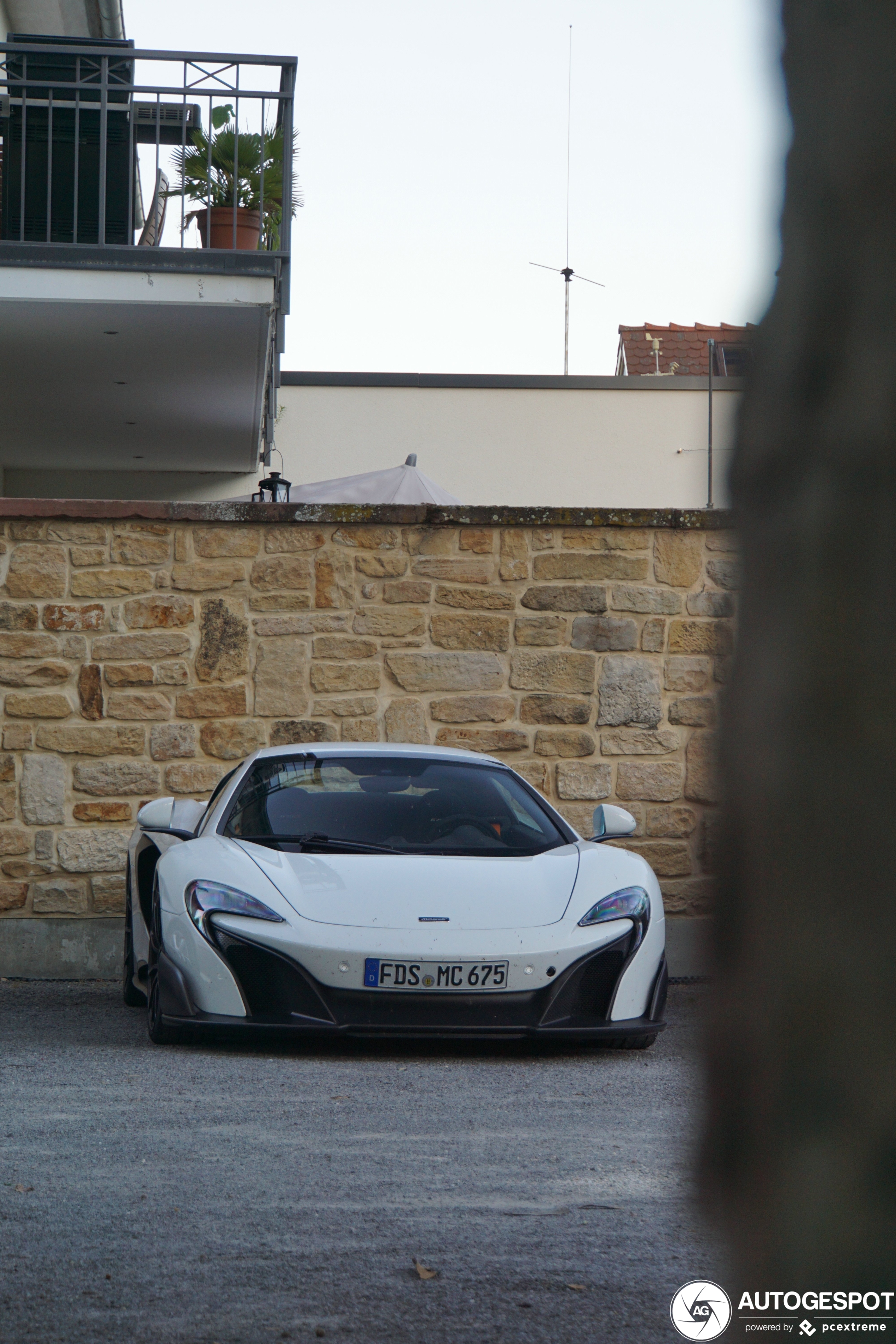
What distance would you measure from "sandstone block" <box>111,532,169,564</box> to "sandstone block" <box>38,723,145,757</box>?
0.94m

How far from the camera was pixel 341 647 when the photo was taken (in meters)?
8.25

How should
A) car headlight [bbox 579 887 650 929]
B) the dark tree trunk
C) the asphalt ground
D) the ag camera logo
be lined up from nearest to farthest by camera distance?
1. the dark tree trunk
2. the ag camera logo
3. the asphalt ground
4. car headlight [bbox 579 887 650 929]

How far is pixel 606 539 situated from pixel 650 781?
1.44 meters

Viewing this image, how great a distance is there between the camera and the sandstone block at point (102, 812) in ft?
26.4

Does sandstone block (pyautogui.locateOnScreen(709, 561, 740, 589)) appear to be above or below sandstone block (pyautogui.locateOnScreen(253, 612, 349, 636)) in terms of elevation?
below

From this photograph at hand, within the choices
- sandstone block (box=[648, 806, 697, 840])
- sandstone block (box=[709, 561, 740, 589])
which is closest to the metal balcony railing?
sandstone block (box=[648, 806, 697, 840])

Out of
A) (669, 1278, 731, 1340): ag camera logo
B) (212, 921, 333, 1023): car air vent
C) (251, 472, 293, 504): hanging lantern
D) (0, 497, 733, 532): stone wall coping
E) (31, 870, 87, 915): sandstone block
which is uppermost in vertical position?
(251, 472, 293, 504): hanging lantern

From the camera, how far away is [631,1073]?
5.33m

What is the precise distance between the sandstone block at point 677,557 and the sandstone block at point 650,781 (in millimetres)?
1063

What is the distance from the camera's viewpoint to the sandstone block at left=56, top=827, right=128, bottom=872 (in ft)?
26.3

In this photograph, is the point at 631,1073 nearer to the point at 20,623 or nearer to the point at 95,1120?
the point at 95,1120

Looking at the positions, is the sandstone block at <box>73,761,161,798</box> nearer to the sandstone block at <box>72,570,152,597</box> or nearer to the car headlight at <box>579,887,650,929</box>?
the sandstone block at <box>72,570,152,597</box>

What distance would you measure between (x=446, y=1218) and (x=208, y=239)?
28.1ft

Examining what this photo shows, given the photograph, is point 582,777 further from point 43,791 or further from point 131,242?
point 131,242
